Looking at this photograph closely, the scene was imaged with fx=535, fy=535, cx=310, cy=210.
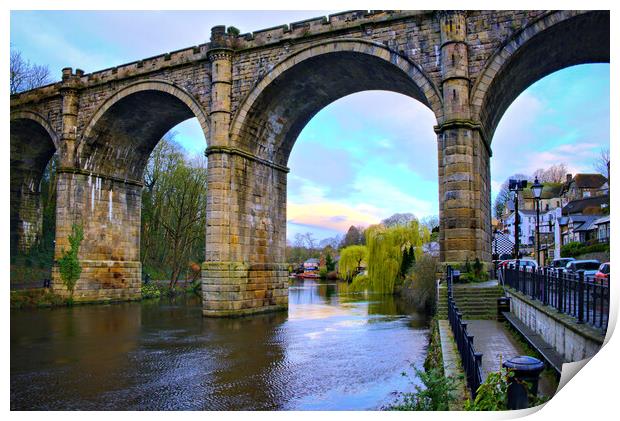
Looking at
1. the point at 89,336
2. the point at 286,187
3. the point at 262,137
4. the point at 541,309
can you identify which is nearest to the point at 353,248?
the point at 286,187

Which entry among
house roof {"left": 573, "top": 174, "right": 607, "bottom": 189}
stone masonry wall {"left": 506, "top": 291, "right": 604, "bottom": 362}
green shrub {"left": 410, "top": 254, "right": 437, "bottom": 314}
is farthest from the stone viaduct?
house roof {"left": 573, "top": 174, "right": 607, "bottom": 189}

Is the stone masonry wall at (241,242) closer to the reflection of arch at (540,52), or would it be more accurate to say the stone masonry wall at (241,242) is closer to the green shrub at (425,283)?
the green shrub at (425,283)

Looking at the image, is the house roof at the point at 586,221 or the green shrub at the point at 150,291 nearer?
the green shrub at the point at 150,291

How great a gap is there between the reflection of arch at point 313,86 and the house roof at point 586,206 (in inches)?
1367

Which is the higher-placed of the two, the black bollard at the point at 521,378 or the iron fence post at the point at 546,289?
the iron fence post at the point at 546,289

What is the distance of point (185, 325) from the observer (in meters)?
17.9

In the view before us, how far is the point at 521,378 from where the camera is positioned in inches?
197

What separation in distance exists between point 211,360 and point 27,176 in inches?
917

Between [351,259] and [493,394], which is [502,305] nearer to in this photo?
A: [493,394]

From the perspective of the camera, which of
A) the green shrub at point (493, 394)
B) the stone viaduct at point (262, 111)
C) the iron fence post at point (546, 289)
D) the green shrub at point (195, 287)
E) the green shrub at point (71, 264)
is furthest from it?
the green shrub at point (195, 287)

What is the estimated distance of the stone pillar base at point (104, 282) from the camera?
Answer: 24.0 metres

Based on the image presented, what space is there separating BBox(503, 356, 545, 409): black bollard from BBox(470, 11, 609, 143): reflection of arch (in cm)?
1218

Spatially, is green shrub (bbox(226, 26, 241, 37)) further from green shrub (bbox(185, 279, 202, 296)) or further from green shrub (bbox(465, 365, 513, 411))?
green shrub (bbox(185, 279, 202, 296))

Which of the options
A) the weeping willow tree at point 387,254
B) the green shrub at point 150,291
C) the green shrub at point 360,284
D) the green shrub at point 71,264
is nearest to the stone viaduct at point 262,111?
the green shrub at point 71,264
